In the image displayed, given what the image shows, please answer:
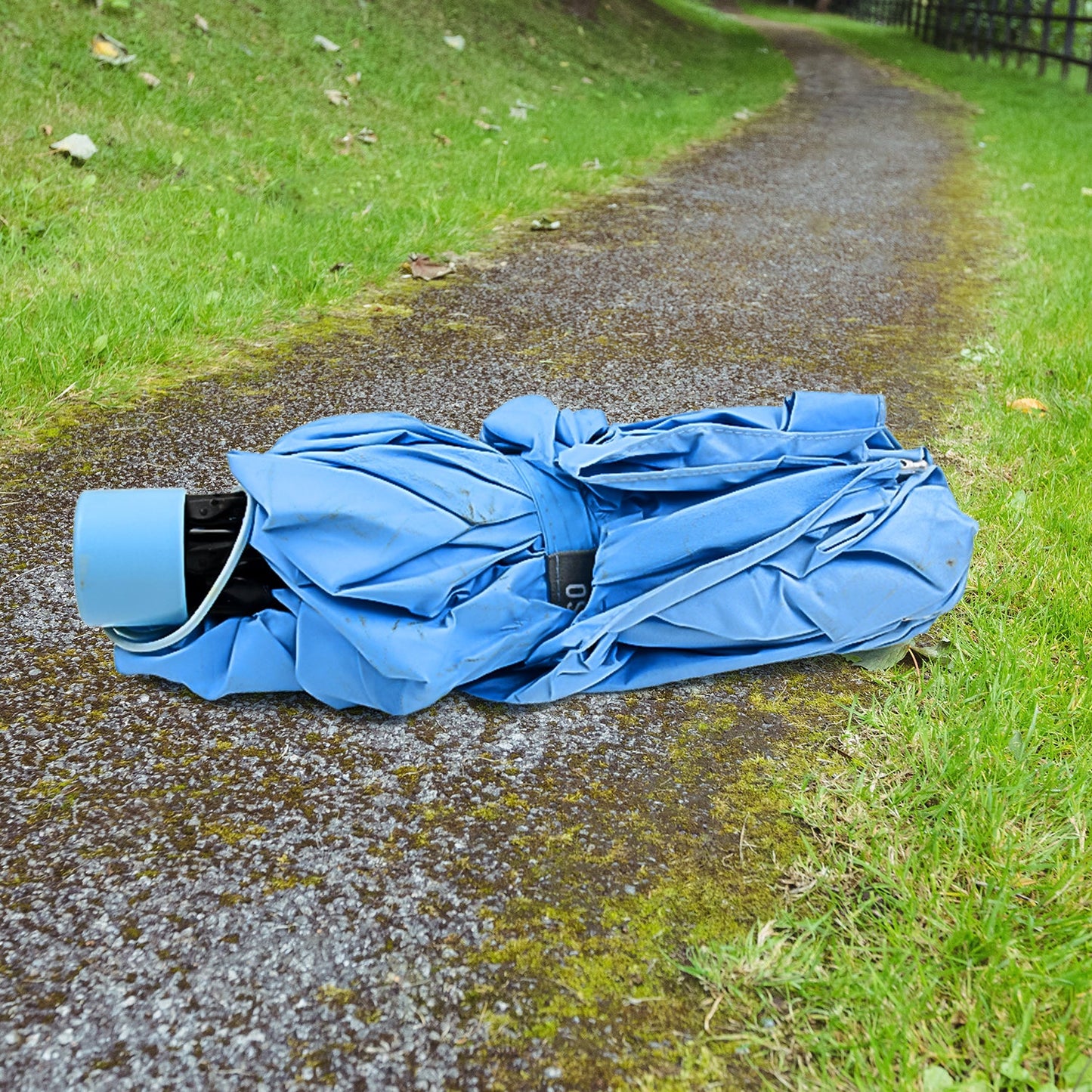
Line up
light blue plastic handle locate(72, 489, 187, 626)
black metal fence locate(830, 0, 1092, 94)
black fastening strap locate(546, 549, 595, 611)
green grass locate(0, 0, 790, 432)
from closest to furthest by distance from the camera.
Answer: light blue plastic handle locate(72, 489, 187, 626) < black fastening strap locate(546, 549, 595, 611) < green grass locate(0, 0, 790, 432) < black metal fence locate(830, 0, 1092, 94)

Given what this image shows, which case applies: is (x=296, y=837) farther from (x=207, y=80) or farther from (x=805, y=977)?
(x=207, y=80)

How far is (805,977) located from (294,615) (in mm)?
1024

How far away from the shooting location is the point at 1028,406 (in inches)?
134

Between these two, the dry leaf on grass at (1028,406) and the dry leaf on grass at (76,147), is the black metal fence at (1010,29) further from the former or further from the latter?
the dry leaf on grass at (76,147)

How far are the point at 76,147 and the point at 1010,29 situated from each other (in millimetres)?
18780

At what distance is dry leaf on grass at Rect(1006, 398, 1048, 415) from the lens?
338 cm

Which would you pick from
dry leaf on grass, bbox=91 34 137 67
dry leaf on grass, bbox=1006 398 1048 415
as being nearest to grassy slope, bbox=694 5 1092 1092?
dry leaf on grass, bbox=1006 398 1048 415

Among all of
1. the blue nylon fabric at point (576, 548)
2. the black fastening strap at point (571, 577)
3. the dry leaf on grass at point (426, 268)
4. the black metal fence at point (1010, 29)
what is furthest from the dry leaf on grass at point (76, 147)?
the black metal fence at point (1010, 29)

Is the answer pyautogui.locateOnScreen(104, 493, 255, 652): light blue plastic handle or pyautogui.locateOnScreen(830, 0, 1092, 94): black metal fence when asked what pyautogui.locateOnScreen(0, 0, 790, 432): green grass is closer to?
pyautogui.locateOnScreen(104, 493, 255, 652): light blue plastic handle

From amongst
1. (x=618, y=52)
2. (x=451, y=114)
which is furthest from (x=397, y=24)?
(x=618, y=52)

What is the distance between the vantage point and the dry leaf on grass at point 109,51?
5418 millimetres

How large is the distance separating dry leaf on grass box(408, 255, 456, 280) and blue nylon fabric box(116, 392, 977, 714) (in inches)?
95.1

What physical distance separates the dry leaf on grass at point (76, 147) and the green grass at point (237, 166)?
5cm

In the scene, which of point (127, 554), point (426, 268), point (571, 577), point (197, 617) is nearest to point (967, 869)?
point (571, 577)
